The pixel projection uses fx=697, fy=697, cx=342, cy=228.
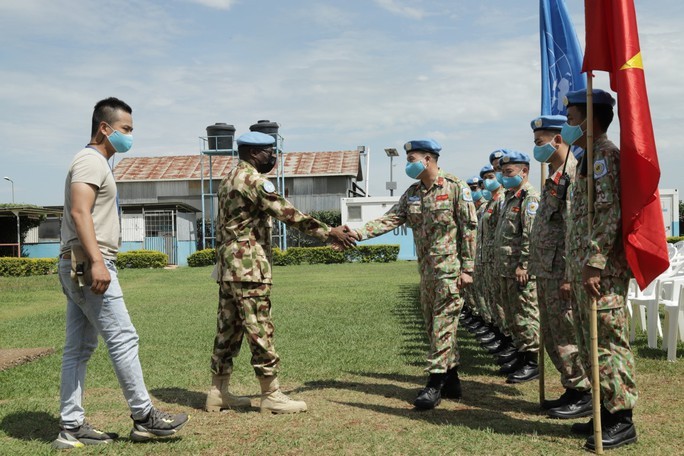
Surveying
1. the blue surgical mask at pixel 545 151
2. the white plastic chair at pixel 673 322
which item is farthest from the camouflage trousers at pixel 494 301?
the blue surgical mask at pixel 545 151

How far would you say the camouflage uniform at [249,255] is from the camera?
532 centimetres

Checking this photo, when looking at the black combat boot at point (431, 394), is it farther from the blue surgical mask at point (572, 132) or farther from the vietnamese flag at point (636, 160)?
the blue surgical mask at point (572, 132)

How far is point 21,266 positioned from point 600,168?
27.3 metres

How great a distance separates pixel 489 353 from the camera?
8.49 m

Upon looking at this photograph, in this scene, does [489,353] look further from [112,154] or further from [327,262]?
[327,262]

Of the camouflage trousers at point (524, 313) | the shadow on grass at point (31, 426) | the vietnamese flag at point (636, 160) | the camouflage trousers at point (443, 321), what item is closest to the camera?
the vietnamese flag at point (636, 160)

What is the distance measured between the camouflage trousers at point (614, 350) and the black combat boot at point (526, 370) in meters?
2.23

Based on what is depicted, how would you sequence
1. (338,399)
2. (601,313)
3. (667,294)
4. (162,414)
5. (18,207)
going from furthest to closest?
(18,207)
(667,294)
(338,399)
(162,414)
(601,313)

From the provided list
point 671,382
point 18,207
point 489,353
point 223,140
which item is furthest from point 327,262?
point 671,382

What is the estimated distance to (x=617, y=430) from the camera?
14.3ft

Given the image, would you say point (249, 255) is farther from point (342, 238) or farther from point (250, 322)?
point (342, 238)

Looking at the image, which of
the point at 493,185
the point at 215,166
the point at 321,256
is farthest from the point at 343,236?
the point at 215,166

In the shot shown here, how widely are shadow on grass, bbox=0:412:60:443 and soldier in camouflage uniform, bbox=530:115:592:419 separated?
3686 mm

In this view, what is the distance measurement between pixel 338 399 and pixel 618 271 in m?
2.61
